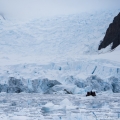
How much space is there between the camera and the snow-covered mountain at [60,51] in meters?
28.5

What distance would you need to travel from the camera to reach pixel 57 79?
94.3 feet

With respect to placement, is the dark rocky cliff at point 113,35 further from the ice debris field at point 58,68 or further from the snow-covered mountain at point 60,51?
the ice debris field at point 58,68

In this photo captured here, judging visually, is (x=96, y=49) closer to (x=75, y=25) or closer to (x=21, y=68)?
(x=75, y=25)

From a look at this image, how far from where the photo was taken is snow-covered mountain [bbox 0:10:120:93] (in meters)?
28.5

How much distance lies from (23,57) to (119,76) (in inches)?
594

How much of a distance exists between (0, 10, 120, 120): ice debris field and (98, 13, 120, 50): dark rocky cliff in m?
1.03

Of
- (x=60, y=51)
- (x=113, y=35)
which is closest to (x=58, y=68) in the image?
(x=60, y=51)

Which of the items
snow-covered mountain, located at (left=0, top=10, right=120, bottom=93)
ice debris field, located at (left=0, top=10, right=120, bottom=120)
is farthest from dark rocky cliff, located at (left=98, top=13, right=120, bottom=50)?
ice debris field, located at (left=0, top=10, right=120, bottom=120)

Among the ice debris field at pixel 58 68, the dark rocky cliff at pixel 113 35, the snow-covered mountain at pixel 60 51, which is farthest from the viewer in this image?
the dark rocky cliff at pixel 113 35

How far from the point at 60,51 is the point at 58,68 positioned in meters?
9.68

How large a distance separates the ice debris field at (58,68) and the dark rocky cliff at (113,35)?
3.38 feet

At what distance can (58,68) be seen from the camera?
1228 inches

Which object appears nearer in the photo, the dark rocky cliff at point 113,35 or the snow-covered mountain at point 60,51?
the snow-covered mountain at point 60,51

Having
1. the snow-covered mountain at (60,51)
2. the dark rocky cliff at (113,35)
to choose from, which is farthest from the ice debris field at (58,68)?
the dark rocky cliff at (113,35)
